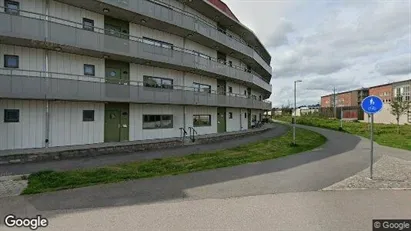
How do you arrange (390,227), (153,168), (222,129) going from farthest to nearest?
(222,129) < (153,168) < (390,227)

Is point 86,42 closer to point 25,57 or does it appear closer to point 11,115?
point 25,57

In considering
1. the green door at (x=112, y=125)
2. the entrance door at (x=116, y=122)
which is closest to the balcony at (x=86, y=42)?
the entrance door at (x=116, y=122)

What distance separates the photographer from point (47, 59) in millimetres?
13953

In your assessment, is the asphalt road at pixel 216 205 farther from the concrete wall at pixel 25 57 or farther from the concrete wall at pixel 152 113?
the concrete wall at pixel 152 113

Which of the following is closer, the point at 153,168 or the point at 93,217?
the point at 93,217

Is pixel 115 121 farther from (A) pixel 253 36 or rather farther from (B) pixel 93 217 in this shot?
(A) pixel 253 36

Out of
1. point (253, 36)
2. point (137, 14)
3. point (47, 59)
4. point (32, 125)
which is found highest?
point (253, 36)

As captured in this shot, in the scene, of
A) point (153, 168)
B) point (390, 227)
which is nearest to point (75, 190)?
point (153, 168)

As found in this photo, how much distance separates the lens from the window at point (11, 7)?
1266cm

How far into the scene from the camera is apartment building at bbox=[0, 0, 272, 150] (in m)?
12.9

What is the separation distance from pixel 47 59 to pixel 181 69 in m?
9.42

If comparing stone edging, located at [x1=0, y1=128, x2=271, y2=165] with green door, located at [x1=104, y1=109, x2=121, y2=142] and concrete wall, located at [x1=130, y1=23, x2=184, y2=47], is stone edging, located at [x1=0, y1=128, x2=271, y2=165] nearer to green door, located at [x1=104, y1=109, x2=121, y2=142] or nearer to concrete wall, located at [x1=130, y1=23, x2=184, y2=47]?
green door, located at [x1=104, y1=109, x2=121, y2=142]

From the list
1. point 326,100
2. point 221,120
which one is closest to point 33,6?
point 221,120

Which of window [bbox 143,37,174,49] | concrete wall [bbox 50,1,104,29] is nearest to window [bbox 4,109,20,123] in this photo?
concrete wall [bbox 50,1,104,29]
